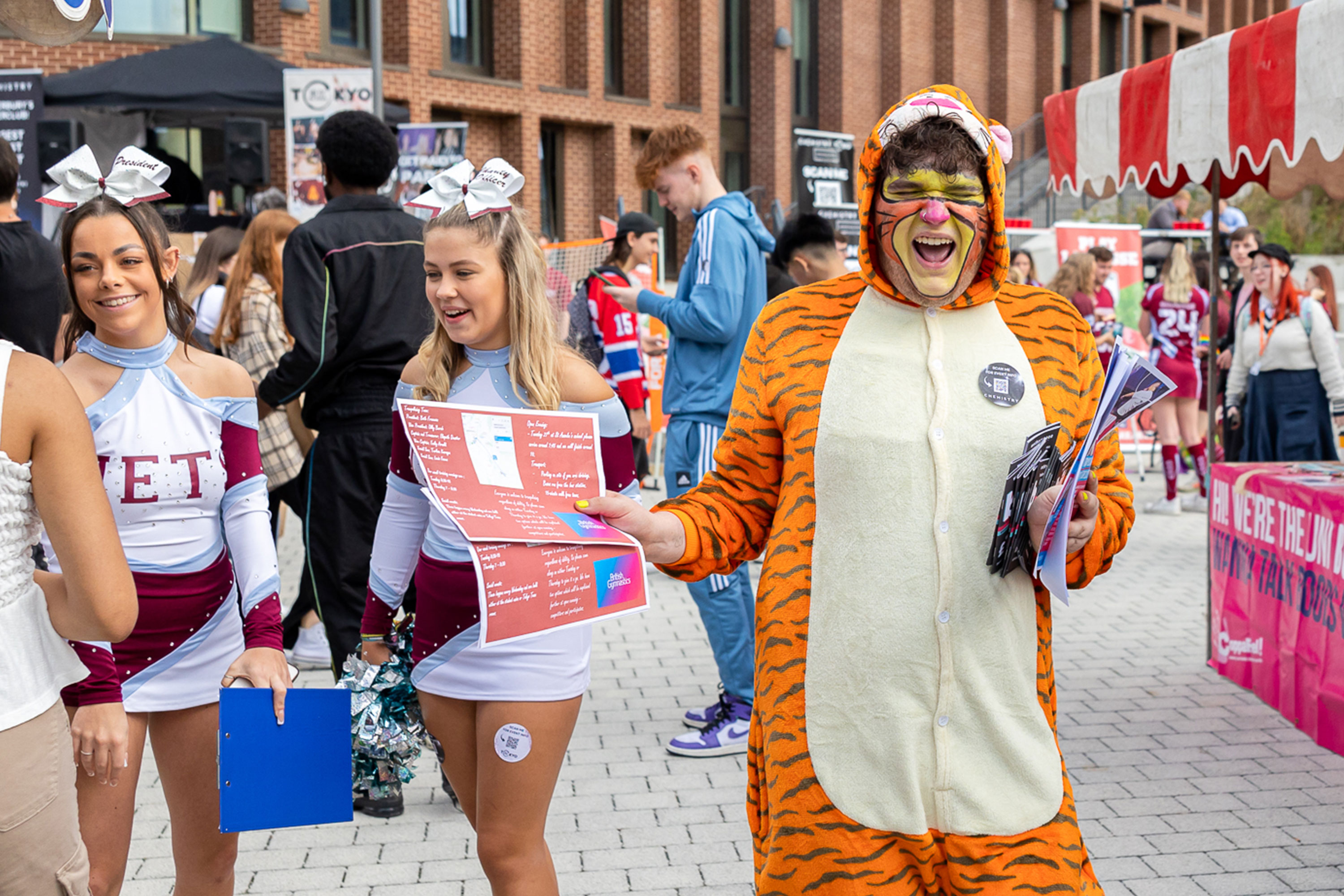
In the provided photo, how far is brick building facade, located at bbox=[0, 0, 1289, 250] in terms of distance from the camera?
20109mm

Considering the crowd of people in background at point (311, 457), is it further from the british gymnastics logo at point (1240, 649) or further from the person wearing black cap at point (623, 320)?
the person wearing black cap at point (623, 320)

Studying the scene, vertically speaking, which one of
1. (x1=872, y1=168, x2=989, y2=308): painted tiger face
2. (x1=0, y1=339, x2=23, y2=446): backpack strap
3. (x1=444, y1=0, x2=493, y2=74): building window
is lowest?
(x1=0, y1=339, x2=23, y2=446): backpack strap

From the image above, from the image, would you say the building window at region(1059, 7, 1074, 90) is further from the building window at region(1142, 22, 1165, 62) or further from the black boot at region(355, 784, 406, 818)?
the black boot at region(355, 784, 406, 818)

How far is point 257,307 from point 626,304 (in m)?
2.00

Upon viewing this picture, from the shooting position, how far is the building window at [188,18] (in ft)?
60.1

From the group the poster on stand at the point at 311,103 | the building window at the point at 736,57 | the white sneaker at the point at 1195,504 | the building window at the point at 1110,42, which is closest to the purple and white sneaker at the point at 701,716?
the poster on stand at the point at 311,103

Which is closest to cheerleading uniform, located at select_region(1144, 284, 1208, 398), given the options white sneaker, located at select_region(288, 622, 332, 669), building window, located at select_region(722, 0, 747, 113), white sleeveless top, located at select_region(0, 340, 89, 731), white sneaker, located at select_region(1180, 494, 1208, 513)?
white sneaker, located at select_region(1180, 494, 1208, 513)

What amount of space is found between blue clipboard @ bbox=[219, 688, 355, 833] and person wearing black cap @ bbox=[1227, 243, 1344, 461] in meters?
7.57

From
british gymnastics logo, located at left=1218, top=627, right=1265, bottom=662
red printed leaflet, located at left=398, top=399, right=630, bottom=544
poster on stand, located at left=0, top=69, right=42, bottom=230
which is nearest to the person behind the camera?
red printed leaflet, located at left=398, top=399, right=630, bottom=544

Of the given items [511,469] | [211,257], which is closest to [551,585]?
[511,469]

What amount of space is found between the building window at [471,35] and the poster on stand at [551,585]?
2146 cm

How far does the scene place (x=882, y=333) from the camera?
221cm

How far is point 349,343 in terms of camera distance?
449 centimetres

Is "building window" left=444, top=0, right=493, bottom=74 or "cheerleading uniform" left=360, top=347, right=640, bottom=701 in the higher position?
"building window" left=444, top=0, right=493, bottom=74
